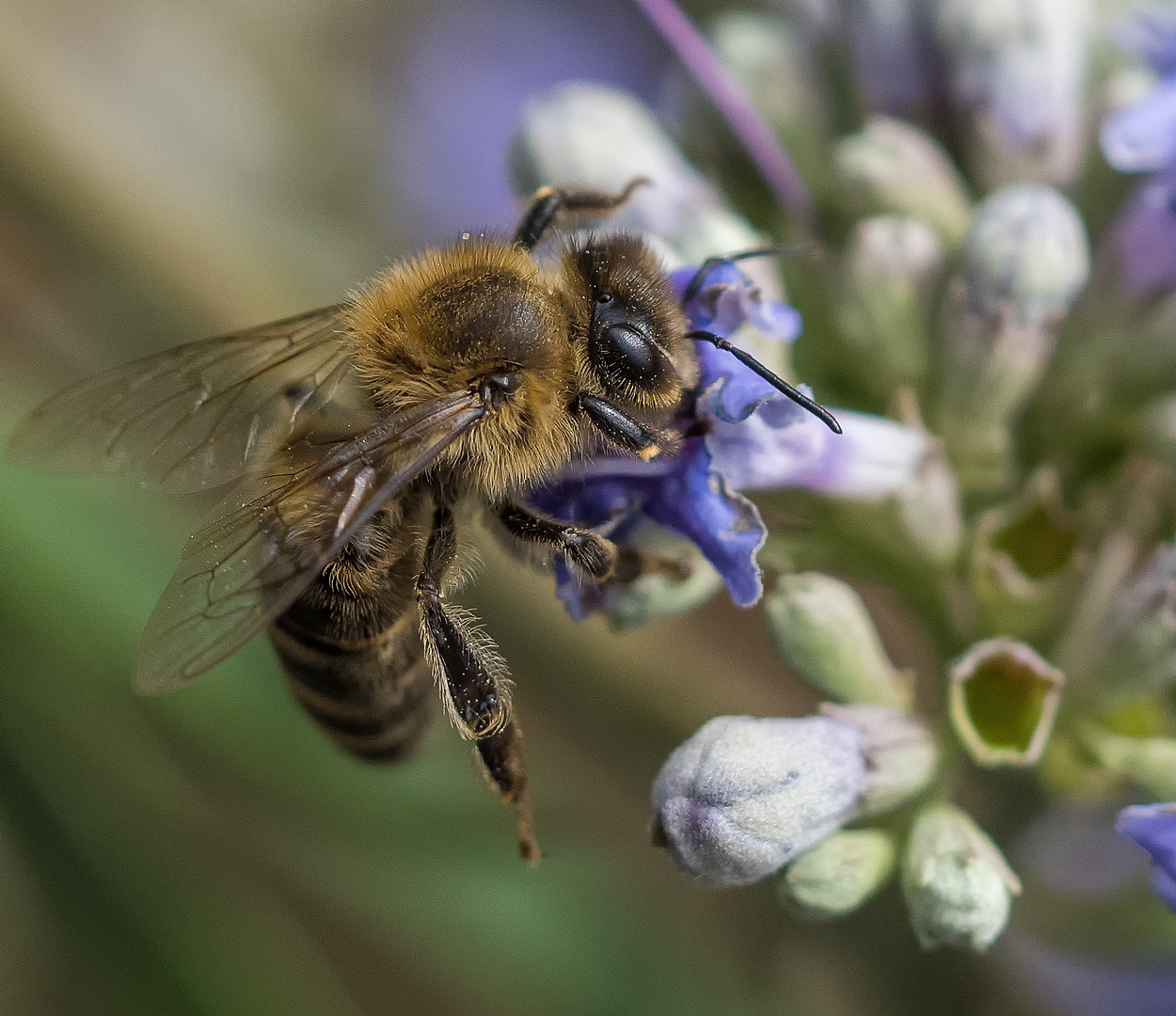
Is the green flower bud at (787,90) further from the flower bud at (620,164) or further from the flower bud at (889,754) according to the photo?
the flower bud at (889,754)

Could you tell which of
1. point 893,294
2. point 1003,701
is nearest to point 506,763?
point 1003,701

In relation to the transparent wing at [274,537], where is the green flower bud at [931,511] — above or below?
below

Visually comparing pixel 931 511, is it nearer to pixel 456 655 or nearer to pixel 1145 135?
pixel 1145 135

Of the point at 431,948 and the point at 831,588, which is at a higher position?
the point at 831,588

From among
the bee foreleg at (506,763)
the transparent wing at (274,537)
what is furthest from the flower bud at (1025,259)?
the bee foreleg at (506,763)

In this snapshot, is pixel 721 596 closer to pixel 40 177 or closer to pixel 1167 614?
pixel 1167 614

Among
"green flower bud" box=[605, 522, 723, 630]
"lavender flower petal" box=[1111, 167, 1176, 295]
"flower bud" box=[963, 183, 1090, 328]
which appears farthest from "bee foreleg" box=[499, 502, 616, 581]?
"lavender flower petal" box=[1111, 167, 1176, 295]

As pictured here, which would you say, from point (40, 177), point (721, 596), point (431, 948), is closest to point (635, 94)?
point (721, 596)
